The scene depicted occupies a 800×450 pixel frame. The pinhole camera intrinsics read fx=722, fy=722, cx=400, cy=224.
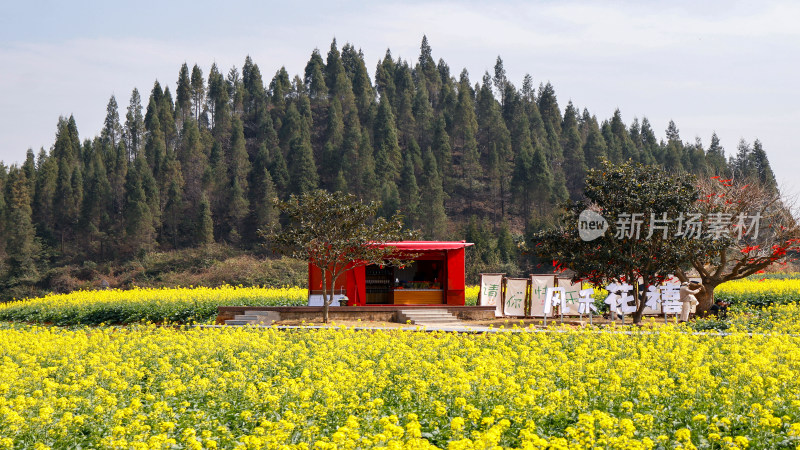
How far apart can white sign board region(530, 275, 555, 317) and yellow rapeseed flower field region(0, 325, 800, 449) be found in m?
9.50

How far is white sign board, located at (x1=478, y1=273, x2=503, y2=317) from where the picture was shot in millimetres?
20594

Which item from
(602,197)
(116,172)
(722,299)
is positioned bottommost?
(722,299)

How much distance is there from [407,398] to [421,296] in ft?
45.5

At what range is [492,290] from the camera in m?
20.7

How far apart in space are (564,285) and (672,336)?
9.46 metres

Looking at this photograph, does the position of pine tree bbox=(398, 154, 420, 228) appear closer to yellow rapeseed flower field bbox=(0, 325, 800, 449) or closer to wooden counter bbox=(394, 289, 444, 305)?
wooden counter bbox=(394, 289, 444, 305)

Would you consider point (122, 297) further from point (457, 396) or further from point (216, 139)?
point (216, 139)

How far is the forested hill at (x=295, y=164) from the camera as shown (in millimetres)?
56188

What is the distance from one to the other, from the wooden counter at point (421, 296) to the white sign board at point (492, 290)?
122 cm

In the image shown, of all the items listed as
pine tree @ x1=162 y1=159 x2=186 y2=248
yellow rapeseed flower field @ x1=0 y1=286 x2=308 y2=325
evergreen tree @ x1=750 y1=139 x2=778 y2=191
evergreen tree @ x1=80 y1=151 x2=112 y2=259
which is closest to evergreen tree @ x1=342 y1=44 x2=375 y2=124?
pine tree @ x1=162 y1=159 x2=186 y2=248

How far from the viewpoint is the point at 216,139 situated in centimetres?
7075

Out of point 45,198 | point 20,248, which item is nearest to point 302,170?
point 20,248

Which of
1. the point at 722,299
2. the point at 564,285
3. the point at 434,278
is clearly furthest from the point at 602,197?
the point at 722,299

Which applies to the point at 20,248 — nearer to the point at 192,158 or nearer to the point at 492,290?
the point at 192,158
